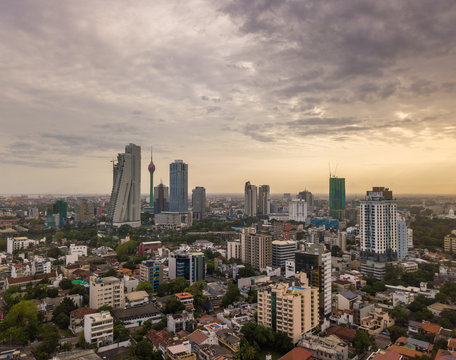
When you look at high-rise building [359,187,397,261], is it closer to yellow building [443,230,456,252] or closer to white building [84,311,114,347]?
yellow building [443,230,456,252]

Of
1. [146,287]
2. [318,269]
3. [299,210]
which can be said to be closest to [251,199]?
[299,210]

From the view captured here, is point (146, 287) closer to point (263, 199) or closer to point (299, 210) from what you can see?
point (299, 210)

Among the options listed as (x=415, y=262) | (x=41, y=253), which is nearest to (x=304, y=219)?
(x=415, y=262)

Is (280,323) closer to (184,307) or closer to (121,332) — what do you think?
(184,307)

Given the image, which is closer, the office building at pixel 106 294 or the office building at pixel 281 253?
the office building at pixel 106 294

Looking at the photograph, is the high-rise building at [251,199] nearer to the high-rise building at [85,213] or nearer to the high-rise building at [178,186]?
the high-rise building at [178,186]

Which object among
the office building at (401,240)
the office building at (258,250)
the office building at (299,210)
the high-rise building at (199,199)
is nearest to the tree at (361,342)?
the office building at (258,250)

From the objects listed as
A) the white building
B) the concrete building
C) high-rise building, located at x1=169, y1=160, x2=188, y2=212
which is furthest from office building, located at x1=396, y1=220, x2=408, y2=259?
high-rise building, located at x1=169, y1=160, x2=188, y2=212

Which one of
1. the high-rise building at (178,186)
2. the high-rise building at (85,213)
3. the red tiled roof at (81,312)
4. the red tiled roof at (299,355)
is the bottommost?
the red tiled roof at (299,355)
